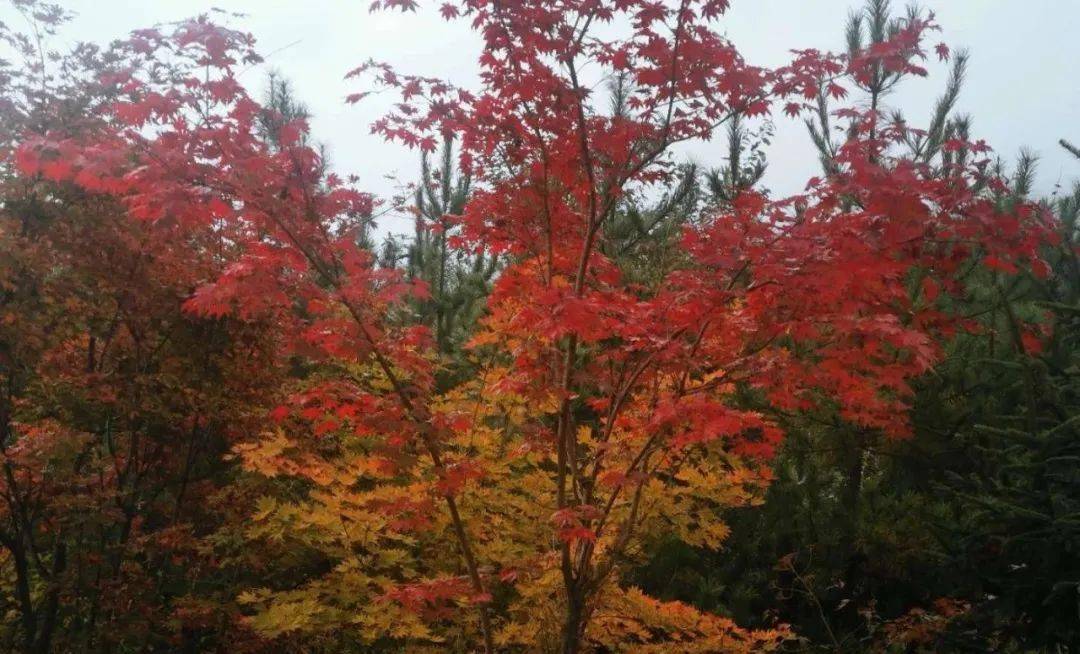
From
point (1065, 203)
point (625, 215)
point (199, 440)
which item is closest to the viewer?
point (199, 440)

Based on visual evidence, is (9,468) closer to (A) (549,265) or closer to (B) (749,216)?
(A) (549,265)

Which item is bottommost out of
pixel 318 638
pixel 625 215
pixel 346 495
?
pixel 318 638

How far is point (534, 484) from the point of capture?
527cm

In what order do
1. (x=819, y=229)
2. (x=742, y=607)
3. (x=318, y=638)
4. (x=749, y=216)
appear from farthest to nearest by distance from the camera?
(x=742, y=607) < (x=318, y=638) < (x=749, y=216) < (x=819, y=229)

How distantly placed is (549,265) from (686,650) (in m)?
2.27

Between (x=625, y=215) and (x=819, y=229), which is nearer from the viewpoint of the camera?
(x=819, y=229)

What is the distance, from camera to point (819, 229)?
344cm

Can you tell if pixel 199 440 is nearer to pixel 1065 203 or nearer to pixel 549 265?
pixel 549 265

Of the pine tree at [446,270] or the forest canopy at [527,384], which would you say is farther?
the pine tree at [446,270]

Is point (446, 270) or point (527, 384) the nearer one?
point (527, 384)

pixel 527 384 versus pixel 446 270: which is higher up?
pixel 446 270

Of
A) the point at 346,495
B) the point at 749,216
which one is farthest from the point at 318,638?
the point at 749,216

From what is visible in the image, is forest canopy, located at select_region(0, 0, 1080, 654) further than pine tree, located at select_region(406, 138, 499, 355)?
No

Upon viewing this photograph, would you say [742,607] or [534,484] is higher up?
[534,484]
